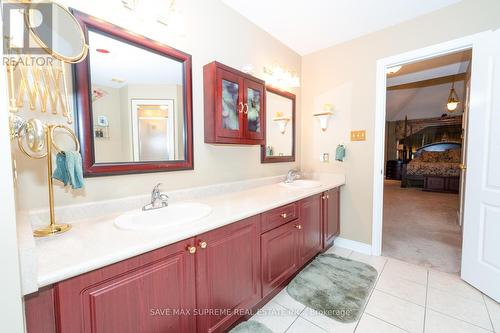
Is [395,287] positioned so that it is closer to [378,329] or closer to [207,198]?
[378,329]

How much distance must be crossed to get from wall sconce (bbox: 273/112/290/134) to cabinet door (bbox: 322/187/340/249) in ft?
2.97

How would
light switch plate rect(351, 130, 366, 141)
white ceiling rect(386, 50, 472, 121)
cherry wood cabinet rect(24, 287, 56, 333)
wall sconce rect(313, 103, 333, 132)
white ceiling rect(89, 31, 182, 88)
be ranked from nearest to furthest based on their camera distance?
cherry wood cabinet rect(24, 287, 56, 333) < white ceiling rect(89, 31, 182, 88) < light switch plate rect(351, 130, 366, 141) < wall sconce rect(313, 103, 333, 132) < white ceiling rect(386, 50, 472, 121)

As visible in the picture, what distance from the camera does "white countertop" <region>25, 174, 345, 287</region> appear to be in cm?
69

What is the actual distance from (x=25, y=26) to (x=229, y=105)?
1.14 m

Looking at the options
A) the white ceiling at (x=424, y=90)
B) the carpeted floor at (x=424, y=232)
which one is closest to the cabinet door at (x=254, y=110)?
the carpeted floor at (x=424, y=232)

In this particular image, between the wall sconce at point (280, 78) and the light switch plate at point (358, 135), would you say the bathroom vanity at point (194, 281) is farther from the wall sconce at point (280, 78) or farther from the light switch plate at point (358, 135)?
the wall sconce at point (280, 78)

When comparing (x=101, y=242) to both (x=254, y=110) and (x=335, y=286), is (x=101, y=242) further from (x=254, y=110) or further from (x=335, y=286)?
(x=335, y=286)

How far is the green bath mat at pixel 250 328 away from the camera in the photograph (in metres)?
1.38

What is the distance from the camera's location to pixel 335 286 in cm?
183

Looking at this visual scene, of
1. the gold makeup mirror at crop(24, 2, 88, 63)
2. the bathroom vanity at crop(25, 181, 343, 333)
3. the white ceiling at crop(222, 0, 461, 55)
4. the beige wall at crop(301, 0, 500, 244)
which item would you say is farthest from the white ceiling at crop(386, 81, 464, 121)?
the gold makeup mirror at crop(24, 2, 88, 63)

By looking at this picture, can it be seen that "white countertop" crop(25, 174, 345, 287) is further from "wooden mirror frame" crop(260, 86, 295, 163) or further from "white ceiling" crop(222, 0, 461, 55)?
"white ceiling" crop(222, 0, 461, 55)

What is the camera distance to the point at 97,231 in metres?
0.98

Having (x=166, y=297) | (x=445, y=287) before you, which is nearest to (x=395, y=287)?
(x=445, y=287)

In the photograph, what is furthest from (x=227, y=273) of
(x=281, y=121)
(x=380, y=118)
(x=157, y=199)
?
(x=380, y=118)
